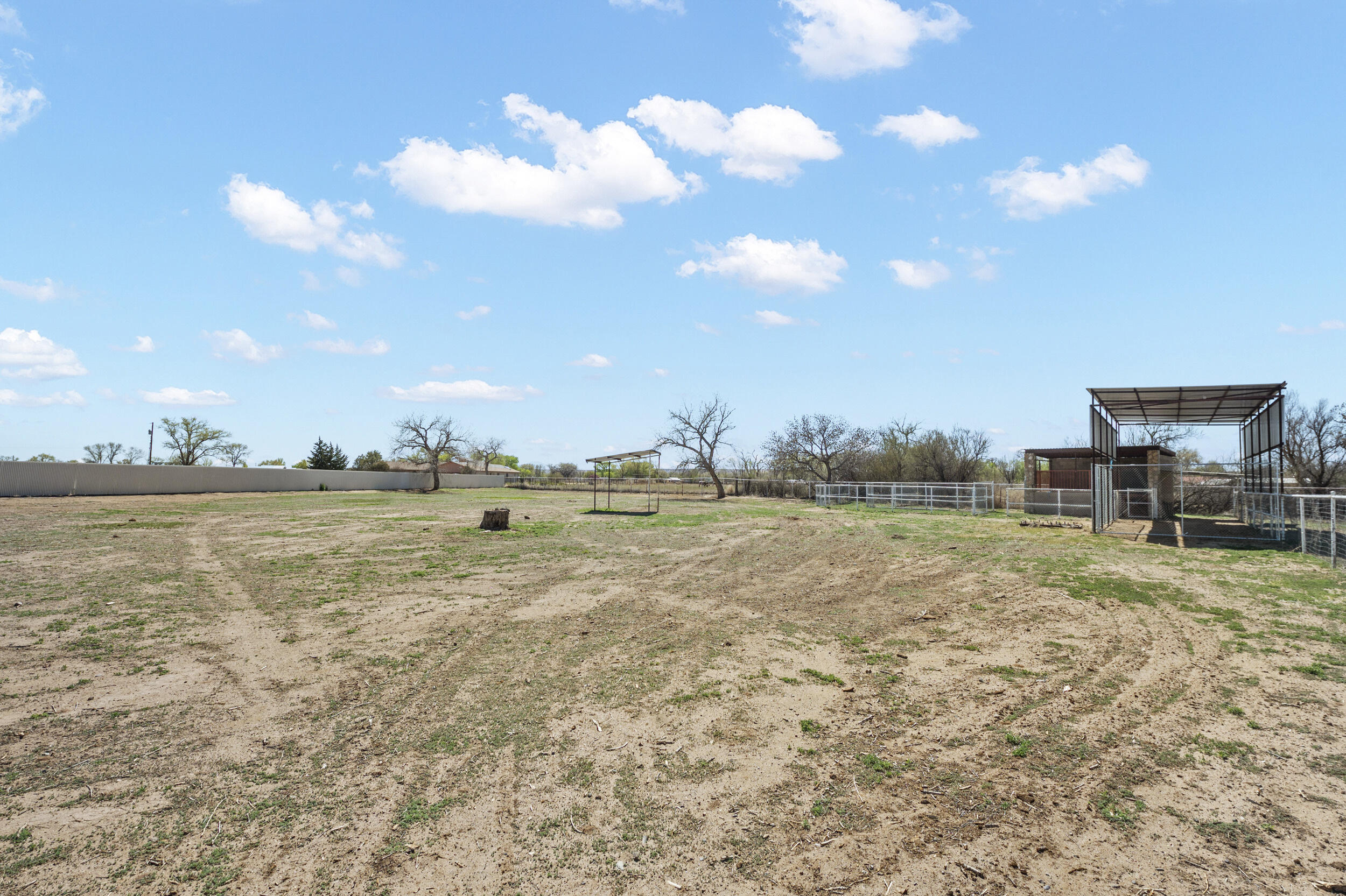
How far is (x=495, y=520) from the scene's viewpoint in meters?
19.2

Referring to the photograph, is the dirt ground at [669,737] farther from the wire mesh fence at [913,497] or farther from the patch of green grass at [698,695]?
the wire mesh fence at [913,497]

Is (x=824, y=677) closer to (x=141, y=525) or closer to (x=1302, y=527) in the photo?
(x=1302, y=527)

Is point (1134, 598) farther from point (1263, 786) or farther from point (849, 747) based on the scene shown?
point (849, 747)

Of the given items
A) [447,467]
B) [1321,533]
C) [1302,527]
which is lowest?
[1321,533]

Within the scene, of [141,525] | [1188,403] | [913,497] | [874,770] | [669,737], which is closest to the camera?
[874,770]

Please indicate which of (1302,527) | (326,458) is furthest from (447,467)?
(1302,527)

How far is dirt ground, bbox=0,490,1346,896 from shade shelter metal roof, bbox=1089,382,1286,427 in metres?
10.7

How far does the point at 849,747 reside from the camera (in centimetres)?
471

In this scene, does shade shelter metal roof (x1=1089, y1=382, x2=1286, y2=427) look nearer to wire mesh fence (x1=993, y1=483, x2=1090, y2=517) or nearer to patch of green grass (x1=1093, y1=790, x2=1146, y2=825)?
wire mesh fence (x1=993, y1=483, x2=1090, y2=517)

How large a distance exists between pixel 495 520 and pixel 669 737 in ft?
49.9

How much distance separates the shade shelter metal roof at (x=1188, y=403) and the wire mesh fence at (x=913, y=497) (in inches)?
226

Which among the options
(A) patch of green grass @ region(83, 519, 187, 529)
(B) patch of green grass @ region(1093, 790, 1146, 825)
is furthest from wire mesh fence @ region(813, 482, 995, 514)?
(A) patch of green grass @ region(83, 519, 187, 529)

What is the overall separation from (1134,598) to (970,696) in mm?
5606

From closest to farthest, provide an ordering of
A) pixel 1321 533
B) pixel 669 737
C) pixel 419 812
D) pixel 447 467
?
pixel 419 812 < pixel 669 737 < pixel 1321 533 < pixel 447 467
